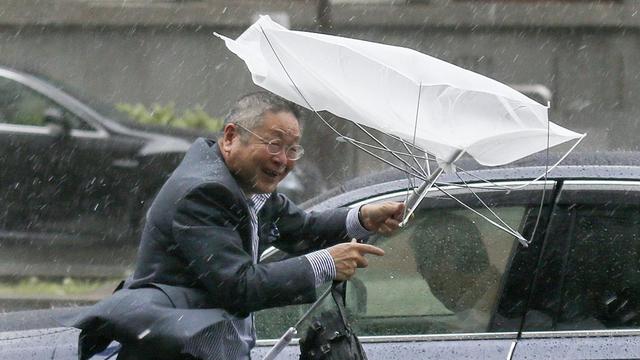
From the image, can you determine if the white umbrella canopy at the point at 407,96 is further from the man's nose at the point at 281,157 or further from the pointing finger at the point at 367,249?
the pointing finger at the point at 367,249

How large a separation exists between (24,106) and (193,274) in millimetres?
7953

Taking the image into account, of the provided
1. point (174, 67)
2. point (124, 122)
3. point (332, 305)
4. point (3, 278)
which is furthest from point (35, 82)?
point (332, 305)

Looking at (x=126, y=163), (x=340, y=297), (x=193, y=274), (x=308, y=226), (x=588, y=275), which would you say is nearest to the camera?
(x=193, y=274)

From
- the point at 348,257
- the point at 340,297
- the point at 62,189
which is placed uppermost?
the point at 348,257

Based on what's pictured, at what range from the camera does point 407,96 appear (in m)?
3.81

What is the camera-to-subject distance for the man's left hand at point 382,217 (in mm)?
4164

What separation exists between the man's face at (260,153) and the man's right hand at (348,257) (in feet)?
0.90

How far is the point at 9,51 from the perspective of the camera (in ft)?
59.1

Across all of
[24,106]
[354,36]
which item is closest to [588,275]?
[24,106]

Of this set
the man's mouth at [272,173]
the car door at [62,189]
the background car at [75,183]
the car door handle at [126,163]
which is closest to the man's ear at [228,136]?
the man's mouth at [272,173]

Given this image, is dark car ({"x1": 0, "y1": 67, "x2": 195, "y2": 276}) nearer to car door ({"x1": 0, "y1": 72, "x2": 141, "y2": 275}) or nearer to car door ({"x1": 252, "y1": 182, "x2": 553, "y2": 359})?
car door ({"x1": 0, "y1": 72, "x2": 141, "y2": 275})

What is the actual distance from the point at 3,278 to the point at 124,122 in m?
1.76

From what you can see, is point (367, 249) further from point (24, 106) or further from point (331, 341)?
point (24, 106)

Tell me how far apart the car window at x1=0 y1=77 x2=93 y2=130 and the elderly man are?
754cm
